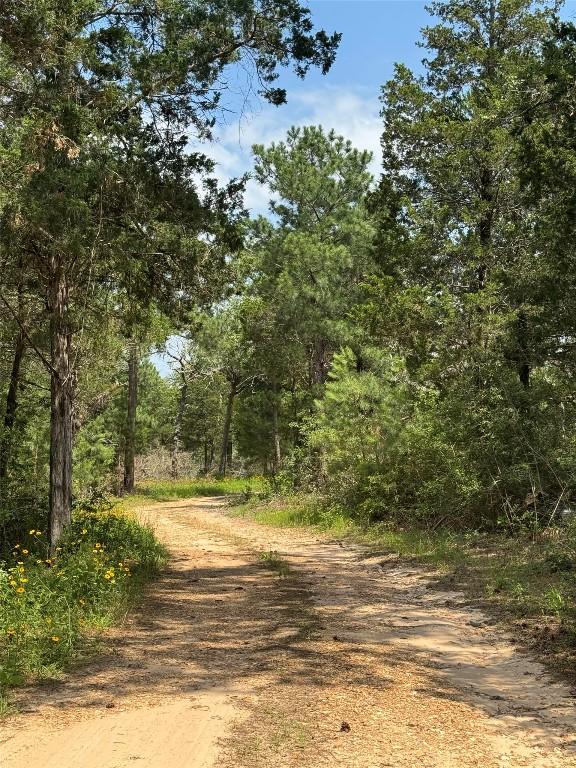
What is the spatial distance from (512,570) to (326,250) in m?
13.4

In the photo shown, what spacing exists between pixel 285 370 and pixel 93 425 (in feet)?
26.7

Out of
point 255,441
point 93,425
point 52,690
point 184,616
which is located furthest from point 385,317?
point 255,441

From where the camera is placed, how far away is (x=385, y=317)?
1430 centimetres

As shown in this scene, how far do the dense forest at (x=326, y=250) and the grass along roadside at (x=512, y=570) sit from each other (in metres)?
0.67

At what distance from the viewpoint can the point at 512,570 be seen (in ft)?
31.1

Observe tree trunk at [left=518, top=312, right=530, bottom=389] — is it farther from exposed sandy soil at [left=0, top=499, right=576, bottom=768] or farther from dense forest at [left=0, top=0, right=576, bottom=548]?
exposed sandy soil at [left=0, top=499, right=576, bottom=768]

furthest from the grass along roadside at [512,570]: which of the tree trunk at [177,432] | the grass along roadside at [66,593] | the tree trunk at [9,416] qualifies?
the tree trunk at [177,432]

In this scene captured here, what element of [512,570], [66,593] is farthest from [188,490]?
[66,593]

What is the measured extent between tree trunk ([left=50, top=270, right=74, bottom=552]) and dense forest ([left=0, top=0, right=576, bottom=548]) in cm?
3

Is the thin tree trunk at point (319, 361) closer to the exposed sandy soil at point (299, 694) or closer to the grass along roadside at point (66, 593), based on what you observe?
the grass along roadside at point (66, 593)

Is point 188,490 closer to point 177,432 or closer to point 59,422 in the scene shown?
point 177,432

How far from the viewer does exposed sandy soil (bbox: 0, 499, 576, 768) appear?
4051 millimetres

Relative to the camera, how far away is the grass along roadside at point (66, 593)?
564 cm

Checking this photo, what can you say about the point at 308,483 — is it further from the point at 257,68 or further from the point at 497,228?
the point at 257,68
